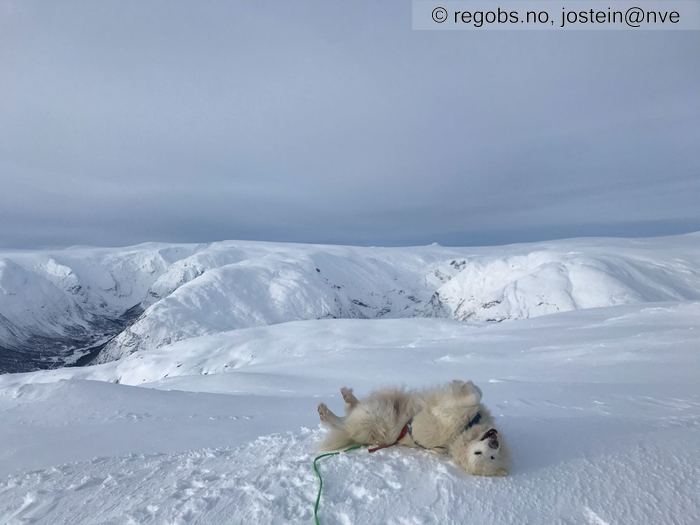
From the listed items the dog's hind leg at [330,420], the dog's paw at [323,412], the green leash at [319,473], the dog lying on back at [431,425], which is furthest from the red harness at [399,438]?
the dog's paw at [323,412]

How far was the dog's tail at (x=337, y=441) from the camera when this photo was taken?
2.68 metres

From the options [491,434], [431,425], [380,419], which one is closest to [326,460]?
[380,419]

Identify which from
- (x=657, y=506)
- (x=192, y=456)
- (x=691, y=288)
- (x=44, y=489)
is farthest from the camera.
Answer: (x=691, y=288)

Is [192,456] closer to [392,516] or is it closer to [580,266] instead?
[392,516]

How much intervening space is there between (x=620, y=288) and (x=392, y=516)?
532 feet

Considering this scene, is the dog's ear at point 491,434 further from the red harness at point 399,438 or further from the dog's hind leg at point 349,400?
the dog's hind leg at point 349,400

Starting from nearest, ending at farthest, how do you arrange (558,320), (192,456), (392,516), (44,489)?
1. (392,516)
2. (44,489)
3. (192,456)
4. (558,320)

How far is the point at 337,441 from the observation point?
269 cm

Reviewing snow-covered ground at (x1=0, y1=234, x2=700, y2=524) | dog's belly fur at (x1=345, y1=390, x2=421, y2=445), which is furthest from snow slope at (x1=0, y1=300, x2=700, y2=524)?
dog's belly fur at (x1=345, y1=390, x2=421, y2=445)

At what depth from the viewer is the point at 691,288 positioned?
434ft

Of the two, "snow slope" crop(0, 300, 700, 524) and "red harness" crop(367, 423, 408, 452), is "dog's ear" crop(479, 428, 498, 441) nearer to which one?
"snow slope" crop(0, 300, 700, 524)

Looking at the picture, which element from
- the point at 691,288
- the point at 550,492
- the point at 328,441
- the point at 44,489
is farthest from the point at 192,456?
the point at 691,288

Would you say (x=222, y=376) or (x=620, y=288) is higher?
(x=222, y=376)

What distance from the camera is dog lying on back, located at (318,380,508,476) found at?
224 centimetres
